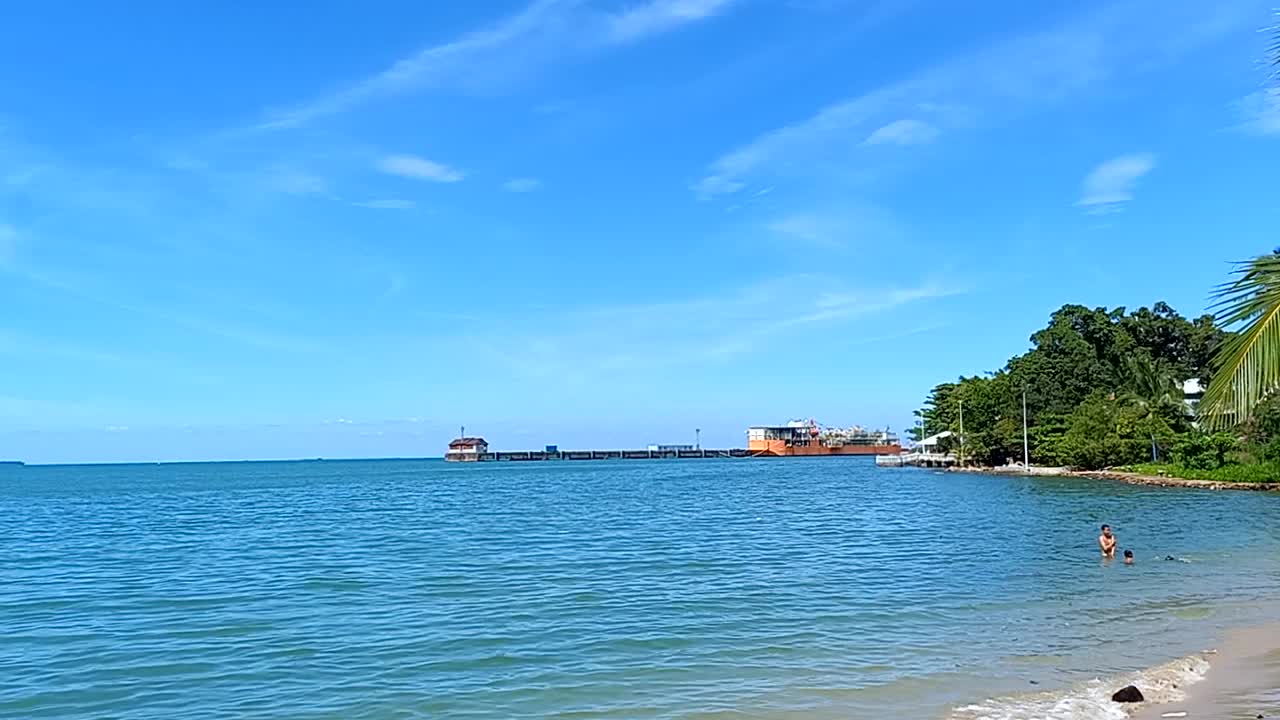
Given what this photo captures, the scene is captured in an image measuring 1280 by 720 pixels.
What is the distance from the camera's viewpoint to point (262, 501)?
7012cm

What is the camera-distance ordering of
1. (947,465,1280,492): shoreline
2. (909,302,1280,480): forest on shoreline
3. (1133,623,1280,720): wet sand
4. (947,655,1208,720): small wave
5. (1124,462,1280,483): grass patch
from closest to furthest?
1. (1133,623,1280,720): wet sand
2. (947,655,1208,720): small wave
3. (947,465,1280,492): shoreline
4. (1124,462,1280,483): grass patch
5. (909,302,1280,480): forest on shoreline

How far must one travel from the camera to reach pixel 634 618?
61.8ft

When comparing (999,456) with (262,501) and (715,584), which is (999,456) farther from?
(715,584)

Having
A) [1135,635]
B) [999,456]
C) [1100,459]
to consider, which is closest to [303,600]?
[1135,635]

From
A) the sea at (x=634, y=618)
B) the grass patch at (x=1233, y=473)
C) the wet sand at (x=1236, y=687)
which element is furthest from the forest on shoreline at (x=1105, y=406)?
the wet sand at (x=1236, y=687)

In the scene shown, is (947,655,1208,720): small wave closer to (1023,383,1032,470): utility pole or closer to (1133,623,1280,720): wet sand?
(1133,623,1280,720): wet sand

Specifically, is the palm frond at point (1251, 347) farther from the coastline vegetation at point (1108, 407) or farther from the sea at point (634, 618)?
the coastline vegetation at point (1108, 407)

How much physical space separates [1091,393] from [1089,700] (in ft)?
280

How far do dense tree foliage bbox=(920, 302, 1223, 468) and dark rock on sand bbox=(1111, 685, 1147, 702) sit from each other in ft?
224

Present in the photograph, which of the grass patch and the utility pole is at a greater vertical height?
the utility pole

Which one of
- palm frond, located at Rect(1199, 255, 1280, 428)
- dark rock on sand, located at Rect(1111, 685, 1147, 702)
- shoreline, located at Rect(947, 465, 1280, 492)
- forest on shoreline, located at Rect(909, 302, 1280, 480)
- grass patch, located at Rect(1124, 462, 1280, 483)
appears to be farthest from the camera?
forest on shoreline, located at Rect(909, 302, 1280, 480)

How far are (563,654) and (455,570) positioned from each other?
11385 millimetres

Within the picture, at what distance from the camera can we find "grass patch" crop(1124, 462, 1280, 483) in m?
56.2

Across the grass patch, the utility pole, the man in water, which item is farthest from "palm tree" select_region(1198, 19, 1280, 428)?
the utility pole
